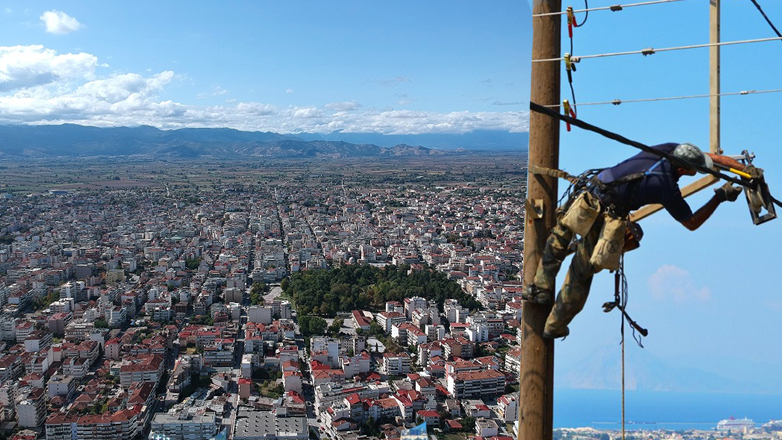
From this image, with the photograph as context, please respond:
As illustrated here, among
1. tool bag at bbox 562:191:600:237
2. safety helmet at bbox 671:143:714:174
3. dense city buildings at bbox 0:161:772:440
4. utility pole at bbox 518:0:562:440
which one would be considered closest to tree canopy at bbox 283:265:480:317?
dense city buildings at bbox 0:161:772:440

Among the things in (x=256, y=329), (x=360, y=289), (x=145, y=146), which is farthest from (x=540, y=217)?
(x=145, y=146)

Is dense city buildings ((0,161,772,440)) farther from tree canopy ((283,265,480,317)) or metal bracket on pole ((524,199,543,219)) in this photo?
metal bracket on pole ((524,199,543,219))

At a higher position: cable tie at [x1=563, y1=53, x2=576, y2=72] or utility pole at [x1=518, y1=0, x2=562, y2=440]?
cable tie at [x1=563, y1=53, x2=576, y2=72]

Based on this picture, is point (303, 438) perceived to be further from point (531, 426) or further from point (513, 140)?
point (513, 140)

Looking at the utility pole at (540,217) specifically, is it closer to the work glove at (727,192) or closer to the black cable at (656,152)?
the black cable at (656,152)

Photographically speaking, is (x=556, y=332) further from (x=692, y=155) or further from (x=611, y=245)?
(x=692, y=155)

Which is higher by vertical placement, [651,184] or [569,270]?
[651,184]

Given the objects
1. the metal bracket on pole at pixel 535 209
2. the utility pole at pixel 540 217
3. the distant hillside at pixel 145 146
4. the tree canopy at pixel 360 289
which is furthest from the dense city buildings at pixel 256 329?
the distant hillside at pixel 145 146
